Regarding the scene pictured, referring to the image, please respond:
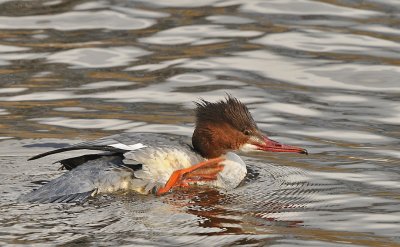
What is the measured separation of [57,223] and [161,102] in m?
3.88

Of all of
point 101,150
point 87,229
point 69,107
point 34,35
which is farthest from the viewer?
point 34,35

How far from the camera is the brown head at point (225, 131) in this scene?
8.63 m

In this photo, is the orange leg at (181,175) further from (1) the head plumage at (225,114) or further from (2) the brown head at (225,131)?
(1) the head plumage at (225,114)

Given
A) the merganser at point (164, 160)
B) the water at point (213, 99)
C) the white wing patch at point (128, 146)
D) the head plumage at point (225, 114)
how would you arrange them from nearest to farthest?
the water at point (213, 99)
the merganser at point (164, 160)
the white wing patch at point (128, 146)
the head plumage at point (225, 114)

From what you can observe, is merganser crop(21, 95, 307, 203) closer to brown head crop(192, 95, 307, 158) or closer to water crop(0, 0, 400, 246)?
brown head crop(192, 95, 307, 158)

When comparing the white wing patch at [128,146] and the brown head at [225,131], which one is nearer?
the white wing patch at [128,146]

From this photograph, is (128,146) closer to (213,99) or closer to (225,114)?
(225,114)

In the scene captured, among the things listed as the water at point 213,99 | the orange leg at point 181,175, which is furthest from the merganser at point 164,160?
the water at point 213,99

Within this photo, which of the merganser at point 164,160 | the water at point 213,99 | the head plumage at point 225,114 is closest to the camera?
the water at point 213,99

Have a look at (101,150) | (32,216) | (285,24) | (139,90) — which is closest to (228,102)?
(101,150)

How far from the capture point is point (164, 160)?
8242 mm

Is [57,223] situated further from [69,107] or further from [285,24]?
[285,24]

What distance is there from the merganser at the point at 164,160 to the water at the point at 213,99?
5.3 inches

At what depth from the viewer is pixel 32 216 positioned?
7.31 metres
